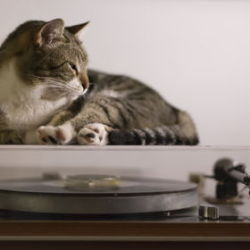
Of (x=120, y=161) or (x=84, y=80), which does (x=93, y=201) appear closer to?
(x=84, y=80)

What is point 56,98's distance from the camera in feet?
4.15

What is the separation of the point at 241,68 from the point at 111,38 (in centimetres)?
37

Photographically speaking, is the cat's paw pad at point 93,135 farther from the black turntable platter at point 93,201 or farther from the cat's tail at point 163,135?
the black turntable platter at point 93,201

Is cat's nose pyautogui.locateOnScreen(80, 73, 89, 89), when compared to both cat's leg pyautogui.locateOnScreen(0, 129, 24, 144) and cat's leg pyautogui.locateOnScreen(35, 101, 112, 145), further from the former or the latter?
cat's leg pyautogui.locateOnScreen(0, 129, 24, 144)

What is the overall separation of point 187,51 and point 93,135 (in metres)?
0.38

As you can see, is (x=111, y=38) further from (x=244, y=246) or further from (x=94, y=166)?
(x=244, y=246)

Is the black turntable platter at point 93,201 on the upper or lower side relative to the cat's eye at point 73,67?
lower

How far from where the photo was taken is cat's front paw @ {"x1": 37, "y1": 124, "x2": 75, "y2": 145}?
1.22m

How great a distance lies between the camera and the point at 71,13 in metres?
1.34

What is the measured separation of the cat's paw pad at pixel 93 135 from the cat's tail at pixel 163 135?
0.02 m

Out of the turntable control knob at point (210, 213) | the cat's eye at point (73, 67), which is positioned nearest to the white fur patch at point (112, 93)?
the cat's eye at point (73, 67)

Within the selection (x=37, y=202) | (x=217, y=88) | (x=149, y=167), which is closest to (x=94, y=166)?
(x=149, y=167)

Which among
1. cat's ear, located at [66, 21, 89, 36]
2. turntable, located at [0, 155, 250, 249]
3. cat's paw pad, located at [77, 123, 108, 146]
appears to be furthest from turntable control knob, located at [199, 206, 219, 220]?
cat's ear, located at [66, 21, 89, 36]

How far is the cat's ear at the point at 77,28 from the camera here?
131 cm
